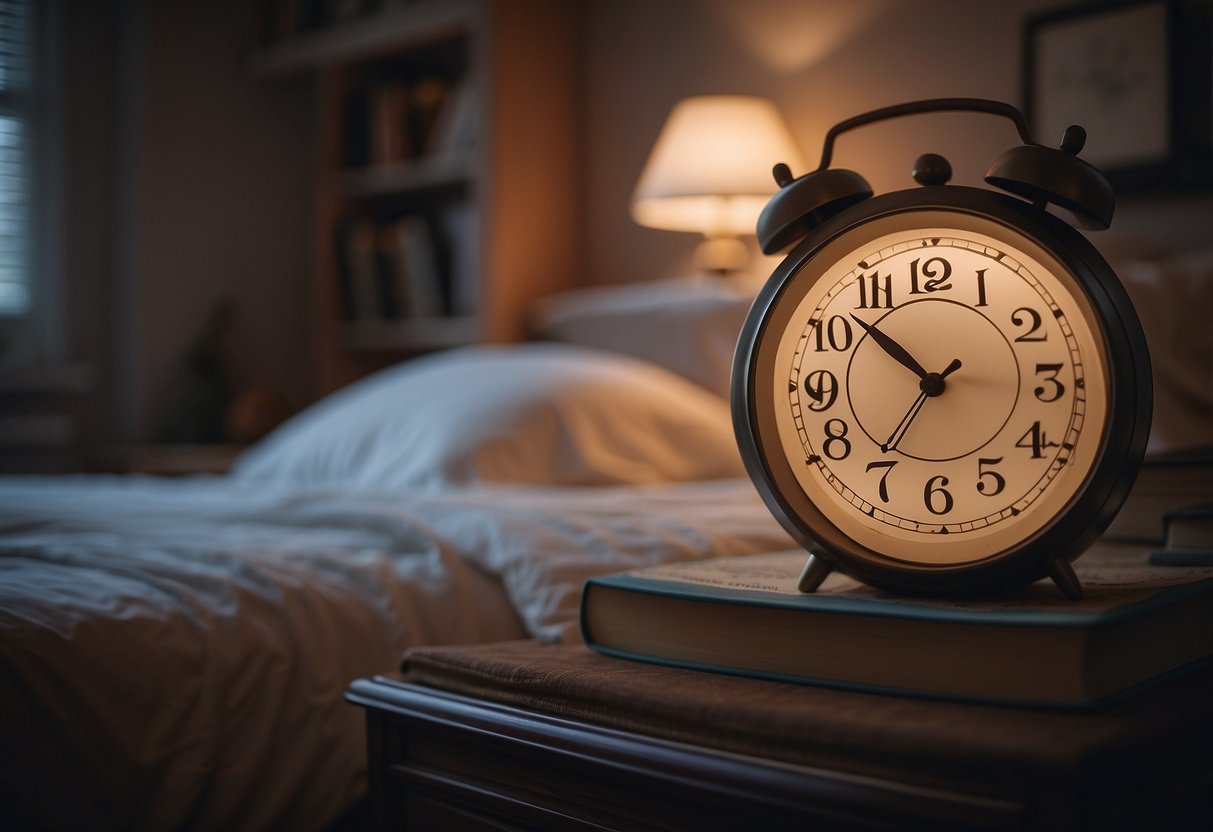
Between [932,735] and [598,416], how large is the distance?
1.24 meters

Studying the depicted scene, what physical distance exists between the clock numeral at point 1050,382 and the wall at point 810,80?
56.3 inches

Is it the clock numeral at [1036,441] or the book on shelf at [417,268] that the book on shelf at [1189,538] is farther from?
the book on shelf at [417,268]

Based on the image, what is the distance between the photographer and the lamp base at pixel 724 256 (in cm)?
240

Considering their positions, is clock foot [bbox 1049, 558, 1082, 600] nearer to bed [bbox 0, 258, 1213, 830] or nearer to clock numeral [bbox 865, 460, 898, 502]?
clock numeral [bbox 865, 460, 898, 502]

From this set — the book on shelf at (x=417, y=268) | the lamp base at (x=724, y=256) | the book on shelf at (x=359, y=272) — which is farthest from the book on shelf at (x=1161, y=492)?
the book on shelf at (x=359, y=272)

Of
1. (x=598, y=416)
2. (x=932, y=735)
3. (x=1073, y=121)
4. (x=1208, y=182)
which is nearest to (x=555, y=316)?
(x=598, y=416)

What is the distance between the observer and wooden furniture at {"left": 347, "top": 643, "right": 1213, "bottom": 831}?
0.44 metres

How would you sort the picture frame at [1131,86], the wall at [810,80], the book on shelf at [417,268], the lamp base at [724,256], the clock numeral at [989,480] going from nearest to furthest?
the clock numeral at [989,480]
the picture frame at [1131,86]
the wall at [810,80]
the lamp base at [724,256]
the book on shelf at [417,268]

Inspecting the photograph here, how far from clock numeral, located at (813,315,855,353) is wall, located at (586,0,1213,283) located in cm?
142

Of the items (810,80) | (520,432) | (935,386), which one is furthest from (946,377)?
(810,80)

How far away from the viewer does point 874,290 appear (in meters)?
0.58

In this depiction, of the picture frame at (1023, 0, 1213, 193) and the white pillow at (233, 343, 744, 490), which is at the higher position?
the picture frame at (1023, 0, 1213, 193)

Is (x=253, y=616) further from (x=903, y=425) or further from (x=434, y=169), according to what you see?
(x=434, y=169)

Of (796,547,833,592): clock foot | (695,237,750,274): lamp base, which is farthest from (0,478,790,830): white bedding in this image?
(695,237,750,274): lamp base
